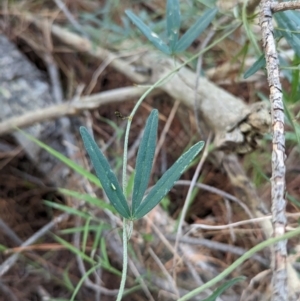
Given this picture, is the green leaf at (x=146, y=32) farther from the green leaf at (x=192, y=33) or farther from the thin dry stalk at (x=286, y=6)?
the thin dry stalk at (x=286, y=6)

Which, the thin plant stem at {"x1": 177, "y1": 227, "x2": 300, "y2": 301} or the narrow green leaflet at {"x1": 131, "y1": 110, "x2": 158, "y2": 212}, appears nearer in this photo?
the thin plant stem at {"x1": 177, "y1": 227, "x2": 300, "y2": 301}

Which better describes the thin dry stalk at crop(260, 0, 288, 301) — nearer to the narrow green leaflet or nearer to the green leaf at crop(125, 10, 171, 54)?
the narrow green leaflet

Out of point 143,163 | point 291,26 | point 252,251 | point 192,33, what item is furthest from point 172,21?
point 252,251

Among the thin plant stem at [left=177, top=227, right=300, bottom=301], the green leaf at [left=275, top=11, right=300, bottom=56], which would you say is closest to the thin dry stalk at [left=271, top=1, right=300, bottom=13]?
the green leaf at [left=275, top=11, right=300, bottom=56]

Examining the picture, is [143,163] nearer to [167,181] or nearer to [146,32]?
[167,181]

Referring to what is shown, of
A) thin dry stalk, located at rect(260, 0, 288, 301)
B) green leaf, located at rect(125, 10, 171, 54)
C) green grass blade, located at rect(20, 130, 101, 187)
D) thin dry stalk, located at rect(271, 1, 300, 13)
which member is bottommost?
green grass blade, located at rect(20, 130, 101, 187)

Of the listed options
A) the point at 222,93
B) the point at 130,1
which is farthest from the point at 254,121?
the point at 130,1
